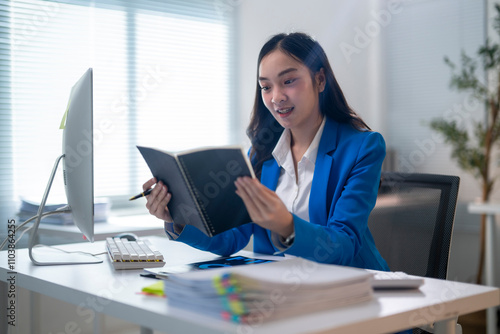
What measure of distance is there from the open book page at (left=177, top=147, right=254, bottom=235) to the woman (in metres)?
0.12

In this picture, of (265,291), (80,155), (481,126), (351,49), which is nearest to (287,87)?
(80,155)

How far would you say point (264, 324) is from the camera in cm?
77

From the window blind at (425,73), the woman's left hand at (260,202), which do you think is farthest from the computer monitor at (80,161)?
the window blind at (425,73)

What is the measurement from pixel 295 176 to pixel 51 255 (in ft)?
2.52

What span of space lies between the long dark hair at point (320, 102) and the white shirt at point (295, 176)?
56 mm

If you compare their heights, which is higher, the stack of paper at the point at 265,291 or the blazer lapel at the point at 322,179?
the blazer lapel at the point at 322,179

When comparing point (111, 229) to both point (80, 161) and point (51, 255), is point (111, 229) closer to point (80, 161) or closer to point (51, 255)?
point (51, 255)

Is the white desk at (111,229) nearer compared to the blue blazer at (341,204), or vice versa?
the blue blazer at (341,204)

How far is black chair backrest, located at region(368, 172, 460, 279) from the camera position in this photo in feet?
4.83

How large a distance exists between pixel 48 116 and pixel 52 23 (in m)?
0.49

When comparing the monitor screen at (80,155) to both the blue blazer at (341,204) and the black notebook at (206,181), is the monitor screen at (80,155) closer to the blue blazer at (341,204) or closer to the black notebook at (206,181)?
the black notebook at (206,181)

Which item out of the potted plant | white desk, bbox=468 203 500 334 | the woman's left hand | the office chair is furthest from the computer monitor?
the potted plant

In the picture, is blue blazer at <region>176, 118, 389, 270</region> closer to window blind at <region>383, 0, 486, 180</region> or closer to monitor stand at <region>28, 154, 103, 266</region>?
monitor stand at <region>28, 154, 103, 266</region>

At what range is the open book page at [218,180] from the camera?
1.08 m
